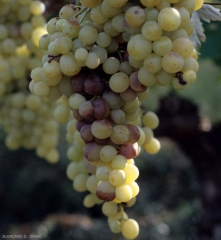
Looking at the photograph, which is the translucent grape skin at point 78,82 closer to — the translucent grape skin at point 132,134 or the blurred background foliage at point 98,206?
the translucent grape skin at point 132,134

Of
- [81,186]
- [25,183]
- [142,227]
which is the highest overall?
[81,186]

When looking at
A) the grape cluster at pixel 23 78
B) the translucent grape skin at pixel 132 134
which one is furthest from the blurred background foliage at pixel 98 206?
the translucent grape skin at pixel 132 134

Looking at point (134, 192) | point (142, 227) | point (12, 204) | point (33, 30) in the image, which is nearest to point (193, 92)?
point (142, 227)

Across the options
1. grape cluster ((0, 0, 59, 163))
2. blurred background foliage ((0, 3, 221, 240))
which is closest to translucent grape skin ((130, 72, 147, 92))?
grape cluster ((0, 0, 59, 163))

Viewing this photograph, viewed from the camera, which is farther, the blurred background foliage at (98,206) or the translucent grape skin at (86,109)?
the blurred background foliage at (98,206)

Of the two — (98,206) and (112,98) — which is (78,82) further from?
(98,206)

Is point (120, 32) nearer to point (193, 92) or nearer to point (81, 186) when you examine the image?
point (81, 186)
